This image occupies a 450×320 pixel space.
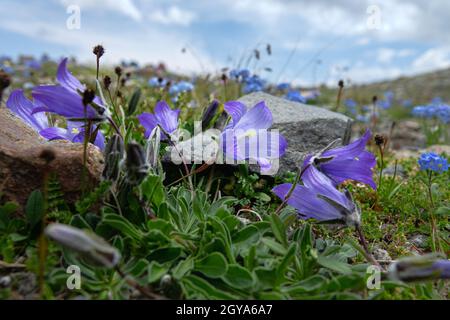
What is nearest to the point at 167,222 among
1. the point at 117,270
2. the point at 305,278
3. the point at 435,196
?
the point at 117,270

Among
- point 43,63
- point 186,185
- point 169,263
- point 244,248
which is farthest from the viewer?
point 43,63

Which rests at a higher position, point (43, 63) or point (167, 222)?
point (43, 63)

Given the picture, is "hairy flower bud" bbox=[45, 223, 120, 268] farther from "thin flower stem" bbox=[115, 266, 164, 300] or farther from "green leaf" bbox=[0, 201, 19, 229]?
"green leaf" bbox=[0, 201, 19, 229]

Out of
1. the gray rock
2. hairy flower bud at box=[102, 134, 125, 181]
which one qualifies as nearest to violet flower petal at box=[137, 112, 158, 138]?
hairy flower bud at box=[102, 134, 125, 181]

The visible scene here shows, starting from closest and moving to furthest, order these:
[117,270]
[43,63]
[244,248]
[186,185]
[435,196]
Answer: [117,270], [244,248], [186,185], [435,196], [43,63]

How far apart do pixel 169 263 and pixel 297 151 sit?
2093mm

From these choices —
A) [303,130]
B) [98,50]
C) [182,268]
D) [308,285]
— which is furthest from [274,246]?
[303,130]

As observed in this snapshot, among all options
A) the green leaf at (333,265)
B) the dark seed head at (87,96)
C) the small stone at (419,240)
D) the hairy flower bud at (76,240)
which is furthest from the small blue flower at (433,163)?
the hairy flower bud at (76,240)

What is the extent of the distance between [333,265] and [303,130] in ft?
6.71

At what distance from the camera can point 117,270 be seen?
91.5 inches

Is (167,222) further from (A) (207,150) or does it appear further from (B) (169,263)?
(A) (207,150)

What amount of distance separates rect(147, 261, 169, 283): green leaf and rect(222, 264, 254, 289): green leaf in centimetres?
31

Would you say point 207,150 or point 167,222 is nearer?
point 167,222

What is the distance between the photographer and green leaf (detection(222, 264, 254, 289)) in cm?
242
